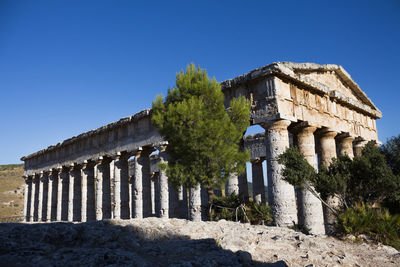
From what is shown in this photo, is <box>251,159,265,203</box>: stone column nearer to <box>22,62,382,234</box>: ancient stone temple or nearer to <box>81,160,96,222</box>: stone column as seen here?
<box>22,62,382,234</box>: ancient stone temple

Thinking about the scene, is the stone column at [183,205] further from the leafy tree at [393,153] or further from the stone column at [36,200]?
the stone column at [36,200]

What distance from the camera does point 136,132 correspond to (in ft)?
66.2

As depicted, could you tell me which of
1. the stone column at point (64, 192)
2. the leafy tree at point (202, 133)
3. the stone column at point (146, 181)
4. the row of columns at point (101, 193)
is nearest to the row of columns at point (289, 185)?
the leafy tree at point (202, 133)

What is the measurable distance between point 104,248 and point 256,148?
19.1 metres

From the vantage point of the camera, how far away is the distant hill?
4581cm

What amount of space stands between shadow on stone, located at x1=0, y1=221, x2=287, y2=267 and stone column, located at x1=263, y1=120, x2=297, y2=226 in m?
6.07

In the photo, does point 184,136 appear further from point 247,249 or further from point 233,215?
point 247,249

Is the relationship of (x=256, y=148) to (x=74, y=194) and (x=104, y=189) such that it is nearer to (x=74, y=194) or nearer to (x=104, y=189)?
(x=104, y=189)

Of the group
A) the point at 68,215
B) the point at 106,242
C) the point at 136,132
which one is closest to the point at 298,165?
the point at 106,242

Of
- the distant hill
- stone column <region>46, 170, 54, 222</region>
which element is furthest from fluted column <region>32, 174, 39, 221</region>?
the distant hill

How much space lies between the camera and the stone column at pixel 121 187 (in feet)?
68.9

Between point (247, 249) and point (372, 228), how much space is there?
4.72 m

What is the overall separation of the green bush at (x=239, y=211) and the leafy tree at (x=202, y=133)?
129 centimetres

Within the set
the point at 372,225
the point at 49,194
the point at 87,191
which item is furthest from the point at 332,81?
the point at 49,194
